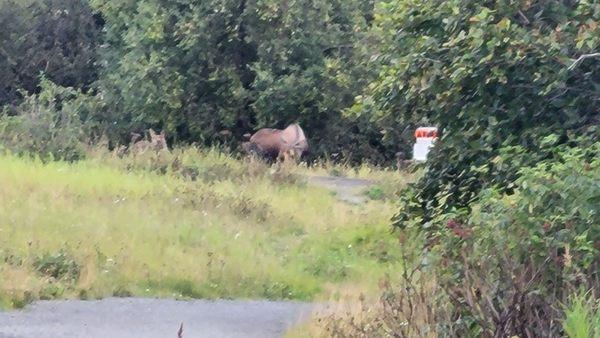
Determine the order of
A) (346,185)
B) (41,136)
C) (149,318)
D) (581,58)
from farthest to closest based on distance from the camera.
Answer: (346,185) < (41,136) < (149,318) < (581,58)

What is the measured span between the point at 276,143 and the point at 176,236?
567 inches

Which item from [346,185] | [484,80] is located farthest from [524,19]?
[346,185]

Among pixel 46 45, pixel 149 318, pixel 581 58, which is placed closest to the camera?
pixel 581 58

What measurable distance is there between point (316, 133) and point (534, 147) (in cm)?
2229

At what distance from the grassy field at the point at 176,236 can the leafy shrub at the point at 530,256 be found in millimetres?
4598

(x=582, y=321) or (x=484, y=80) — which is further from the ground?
(x=484, y=80)

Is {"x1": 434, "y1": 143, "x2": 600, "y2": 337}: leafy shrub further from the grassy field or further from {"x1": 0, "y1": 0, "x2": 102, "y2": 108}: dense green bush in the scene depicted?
{"x1": 0, "y1": 0, "x2": 102, "y2": 108}: dense green bush

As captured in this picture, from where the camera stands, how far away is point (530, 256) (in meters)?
7.22

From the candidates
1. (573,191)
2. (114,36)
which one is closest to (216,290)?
(573,191)

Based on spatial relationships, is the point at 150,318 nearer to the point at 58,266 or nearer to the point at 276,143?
the point at 58,266

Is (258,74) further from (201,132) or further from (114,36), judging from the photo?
(114,36)

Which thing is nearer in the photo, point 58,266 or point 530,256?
point 530,256

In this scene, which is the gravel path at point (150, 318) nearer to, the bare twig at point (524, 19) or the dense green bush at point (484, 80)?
the dense green bush at point (484, 80)

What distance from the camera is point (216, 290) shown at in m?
12.2
